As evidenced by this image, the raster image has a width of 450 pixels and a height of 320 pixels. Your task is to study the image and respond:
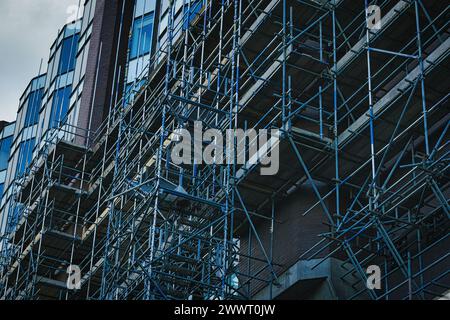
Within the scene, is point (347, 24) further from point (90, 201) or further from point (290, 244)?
point (90, 201)

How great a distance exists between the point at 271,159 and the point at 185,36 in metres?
8.49

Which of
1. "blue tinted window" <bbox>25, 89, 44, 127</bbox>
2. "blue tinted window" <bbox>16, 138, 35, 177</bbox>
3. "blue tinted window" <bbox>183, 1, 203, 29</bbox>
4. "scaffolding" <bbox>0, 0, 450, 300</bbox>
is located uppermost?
"blue tinted window" <bbox>25, 89, 44, 127</bbox>

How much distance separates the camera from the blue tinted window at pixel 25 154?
44.3 meters

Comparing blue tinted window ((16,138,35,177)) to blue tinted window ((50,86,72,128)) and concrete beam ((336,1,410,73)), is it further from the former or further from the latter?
concrete beam ((336,1,410,73))

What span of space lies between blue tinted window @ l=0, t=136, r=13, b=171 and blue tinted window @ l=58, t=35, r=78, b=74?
26.9 feet

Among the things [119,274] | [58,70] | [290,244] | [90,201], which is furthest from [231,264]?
[58,70]

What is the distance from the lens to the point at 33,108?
47.8 m

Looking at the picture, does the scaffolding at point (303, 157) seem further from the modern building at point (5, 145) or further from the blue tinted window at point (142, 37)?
the modern building at point (5, 145)

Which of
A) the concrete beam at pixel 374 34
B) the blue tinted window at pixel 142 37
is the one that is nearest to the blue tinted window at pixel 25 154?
the blue tinted window at pixel 142 37

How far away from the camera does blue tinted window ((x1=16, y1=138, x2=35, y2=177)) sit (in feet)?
145

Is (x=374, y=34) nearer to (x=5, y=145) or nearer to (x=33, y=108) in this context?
(x=33, y=108)

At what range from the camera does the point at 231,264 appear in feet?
73.6

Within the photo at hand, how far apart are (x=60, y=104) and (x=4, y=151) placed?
10.4 meters

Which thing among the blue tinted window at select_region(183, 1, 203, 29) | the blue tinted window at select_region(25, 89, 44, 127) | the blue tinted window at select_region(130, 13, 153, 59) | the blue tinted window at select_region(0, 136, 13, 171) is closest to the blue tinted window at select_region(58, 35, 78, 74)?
the blue tinted window at select_region(25, 89, 44, 127)
